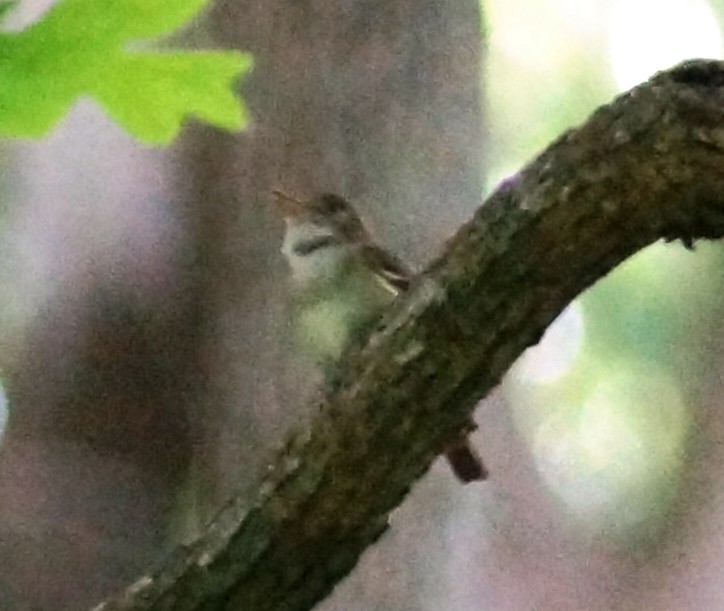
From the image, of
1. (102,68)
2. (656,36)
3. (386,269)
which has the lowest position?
(102,68)

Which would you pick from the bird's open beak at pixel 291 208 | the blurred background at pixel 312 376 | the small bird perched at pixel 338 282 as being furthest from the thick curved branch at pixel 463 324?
the blurred background at pixel 312 376

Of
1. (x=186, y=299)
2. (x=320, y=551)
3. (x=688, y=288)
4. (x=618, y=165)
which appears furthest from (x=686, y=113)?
(x=186, y=299)

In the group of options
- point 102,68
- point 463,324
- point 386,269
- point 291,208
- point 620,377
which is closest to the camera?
point 102,68

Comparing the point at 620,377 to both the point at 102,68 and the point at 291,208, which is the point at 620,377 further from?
the point at 102,68

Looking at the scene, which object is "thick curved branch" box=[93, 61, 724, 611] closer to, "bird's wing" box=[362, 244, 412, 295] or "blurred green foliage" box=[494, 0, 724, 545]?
"bird's wing" box=[362, 244, 412, 295]

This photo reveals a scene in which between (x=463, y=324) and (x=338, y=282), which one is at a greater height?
(x=338, y=282)

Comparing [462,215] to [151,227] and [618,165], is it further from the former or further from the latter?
[618,165]

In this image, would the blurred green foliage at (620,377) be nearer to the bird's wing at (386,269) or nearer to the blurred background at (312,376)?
the blurred background at (312,376)

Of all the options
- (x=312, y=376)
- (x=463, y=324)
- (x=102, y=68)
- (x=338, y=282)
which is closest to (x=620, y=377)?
(x=312, y=376)

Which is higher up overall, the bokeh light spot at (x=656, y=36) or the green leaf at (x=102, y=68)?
the bokeh light spot at (x=656, y=36)
